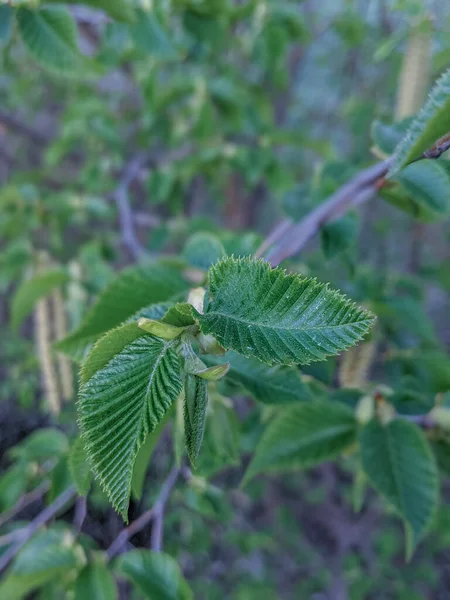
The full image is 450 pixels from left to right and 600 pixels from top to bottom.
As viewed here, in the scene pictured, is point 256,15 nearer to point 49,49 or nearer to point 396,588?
point 49,49

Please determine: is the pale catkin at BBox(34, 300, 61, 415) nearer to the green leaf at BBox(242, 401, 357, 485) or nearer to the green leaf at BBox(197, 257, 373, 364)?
the green leaf at BBox(242, 401, 357, 485)

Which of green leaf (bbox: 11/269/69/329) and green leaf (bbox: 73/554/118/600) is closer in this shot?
green leaf (bbox: 73/554/118/600)

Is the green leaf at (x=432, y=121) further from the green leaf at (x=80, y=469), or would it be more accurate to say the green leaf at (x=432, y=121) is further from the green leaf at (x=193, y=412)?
the green leaf at (x=80, y=469)

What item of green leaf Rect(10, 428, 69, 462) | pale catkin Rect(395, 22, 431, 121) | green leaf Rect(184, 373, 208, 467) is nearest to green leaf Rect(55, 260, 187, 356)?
green leaf Rect(184, 373, 208, 467)

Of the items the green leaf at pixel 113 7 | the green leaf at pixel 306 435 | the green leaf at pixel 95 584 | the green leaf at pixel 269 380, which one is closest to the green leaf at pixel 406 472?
the green leaf at pixel 306 435

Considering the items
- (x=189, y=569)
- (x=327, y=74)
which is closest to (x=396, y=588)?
(x=189, y=569)
